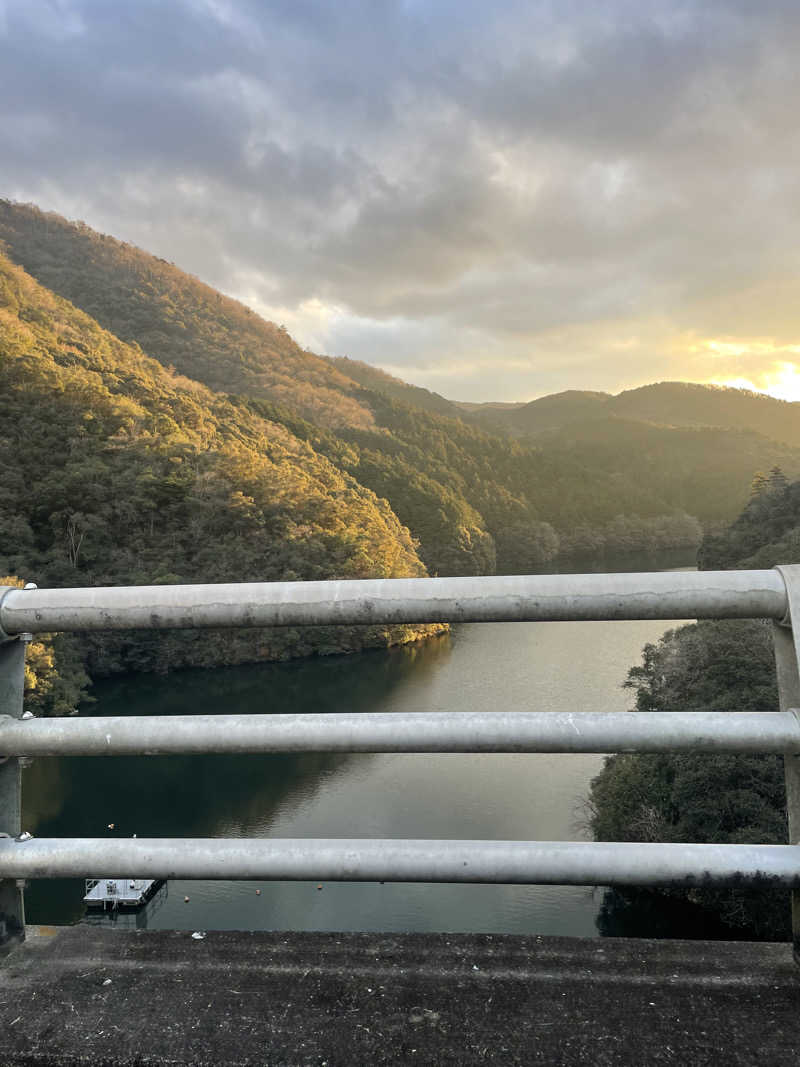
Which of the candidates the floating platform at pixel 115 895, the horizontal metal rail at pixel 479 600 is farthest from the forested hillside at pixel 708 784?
the horizontal metal rail at pixel 479 600

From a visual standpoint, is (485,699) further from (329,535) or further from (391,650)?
(329,535)

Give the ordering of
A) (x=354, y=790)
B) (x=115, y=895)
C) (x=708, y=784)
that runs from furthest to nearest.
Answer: (x=354, y=790) → (x=115, y=895) → (x=708, y=784)

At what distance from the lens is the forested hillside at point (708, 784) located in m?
13.3

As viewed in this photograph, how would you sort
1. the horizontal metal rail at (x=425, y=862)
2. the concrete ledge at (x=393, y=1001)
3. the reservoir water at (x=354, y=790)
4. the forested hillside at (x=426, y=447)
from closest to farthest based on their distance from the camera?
the concrete ledge at (x=393, y=1001) < the horizontal metal rail at (x=425, y=862) < the reservoir water at (x=354, y=790) < the forested hillside at (x=426, y=447)

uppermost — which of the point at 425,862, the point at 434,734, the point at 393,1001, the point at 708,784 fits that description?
the point at 434,734

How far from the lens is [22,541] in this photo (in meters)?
38.9

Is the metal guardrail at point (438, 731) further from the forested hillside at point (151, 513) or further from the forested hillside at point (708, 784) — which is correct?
the forested hillside at point (151, 513)

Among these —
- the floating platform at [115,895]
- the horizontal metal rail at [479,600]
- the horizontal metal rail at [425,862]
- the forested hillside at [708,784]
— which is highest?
the horizontal metal rail at [479,600]

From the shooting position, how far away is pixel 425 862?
1.21 m

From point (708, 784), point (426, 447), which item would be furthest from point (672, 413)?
point (708, 784)

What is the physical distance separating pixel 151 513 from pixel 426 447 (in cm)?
5523

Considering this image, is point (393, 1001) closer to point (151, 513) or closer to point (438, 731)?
point (438, 731)

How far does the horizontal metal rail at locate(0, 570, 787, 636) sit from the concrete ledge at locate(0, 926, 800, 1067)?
0.61 metres

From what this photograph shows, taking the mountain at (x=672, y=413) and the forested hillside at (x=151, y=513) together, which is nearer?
the forested hillside at (x=151, y=513)
